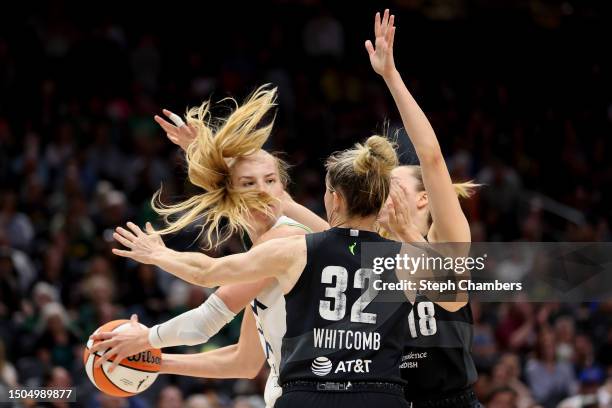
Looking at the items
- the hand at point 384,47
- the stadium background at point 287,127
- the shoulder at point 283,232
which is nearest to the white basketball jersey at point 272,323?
the shoulder at point 283,232

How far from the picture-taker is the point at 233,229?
5051 millimetres

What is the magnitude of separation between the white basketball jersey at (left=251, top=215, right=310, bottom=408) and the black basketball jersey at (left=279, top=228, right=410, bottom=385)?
0.32 m

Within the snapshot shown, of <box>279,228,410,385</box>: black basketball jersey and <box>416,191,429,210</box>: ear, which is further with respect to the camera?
<box>416,191,429,210</box>: ear

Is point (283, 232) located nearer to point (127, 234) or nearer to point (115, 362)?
point (127, 234)

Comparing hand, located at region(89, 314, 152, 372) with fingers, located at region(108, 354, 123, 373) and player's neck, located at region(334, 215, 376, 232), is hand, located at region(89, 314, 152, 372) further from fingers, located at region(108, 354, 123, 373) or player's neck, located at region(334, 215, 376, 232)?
player's neck, located at region(334, 215, 376, 232)

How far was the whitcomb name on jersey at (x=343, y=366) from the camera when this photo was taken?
14.4 feet

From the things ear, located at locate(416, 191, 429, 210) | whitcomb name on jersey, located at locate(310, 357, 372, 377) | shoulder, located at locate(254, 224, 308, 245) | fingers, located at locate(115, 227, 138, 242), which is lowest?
whitcomb name on jersey, located at locate(310, 357, 372, 377)

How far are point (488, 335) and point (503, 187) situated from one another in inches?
105

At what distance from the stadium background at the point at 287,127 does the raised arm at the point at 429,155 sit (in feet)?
17.5

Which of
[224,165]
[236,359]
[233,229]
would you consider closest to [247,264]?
[233,229]

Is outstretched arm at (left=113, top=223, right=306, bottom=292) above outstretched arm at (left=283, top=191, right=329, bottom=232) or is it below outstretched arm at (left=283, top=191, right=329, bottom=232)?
below

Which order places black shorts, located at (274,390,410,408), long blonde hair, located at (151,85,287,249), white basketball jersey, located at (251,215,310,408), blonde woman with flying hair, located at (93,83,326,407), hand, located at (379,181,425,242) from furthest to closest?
long blonde hair, located at (151,85,287,249) < blonde woman with flying hair, located at (93,83,326,407) < white basketball jersey, located at (251,215,310,408) < hand, located at (379,181,425,242) < black shorts, located at (274,390,410,408)

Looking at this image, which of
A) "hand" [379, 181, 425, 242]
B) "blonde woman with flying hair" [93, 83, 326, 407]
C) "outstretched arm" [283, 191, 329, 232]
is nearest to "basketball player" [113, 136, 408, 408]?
"hand" [379, 181, 425, 242]

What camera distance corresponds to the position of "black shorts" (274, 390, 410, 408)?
4.34 meters
